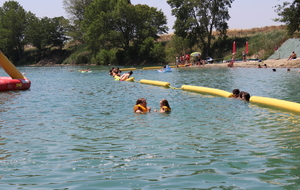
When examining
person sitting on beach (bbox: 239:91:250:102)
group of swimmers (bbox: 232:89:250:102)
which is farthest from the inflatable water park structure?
person sitting on beach (bbox: 239:91:250:102)

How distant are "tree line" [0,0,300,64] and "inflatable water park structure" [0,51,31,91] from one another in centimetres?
3658

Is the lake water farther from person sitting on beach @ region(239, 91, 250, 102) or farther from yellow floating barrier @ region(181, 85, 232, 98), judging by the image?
yellow floating barrier @ region(181, 85, 232, 98)

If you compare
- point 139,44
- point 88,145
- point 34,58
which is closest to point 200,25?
point 139,44

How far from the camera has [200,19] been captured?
67.4 m

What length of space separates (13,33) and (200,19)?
188 ft

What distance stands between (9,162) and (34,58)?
336 feet

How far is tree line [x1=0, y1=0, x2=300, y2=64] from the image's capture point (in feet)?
220

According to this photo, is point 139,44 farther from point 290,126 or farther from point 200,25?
point 290,126

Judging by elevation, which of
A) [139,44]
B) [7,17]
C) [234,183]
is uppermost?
[7,17]

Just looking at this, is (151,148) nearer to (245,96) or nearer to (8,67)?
(245,96)

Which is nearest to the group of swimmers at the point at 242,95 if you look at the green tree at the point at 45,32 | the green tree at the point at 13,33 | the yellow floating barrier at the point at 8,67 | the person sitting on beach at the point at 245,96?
the person sitting on beach at the point at 245,96

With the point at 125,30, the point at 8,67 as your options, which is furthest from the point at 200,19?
the point at 8,67

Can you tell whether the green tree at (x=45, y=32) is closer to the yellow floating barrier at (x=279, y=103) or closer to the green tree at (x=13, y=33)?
the green tree at (x=13, y=33)

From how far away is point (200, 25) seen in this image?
222 feet
